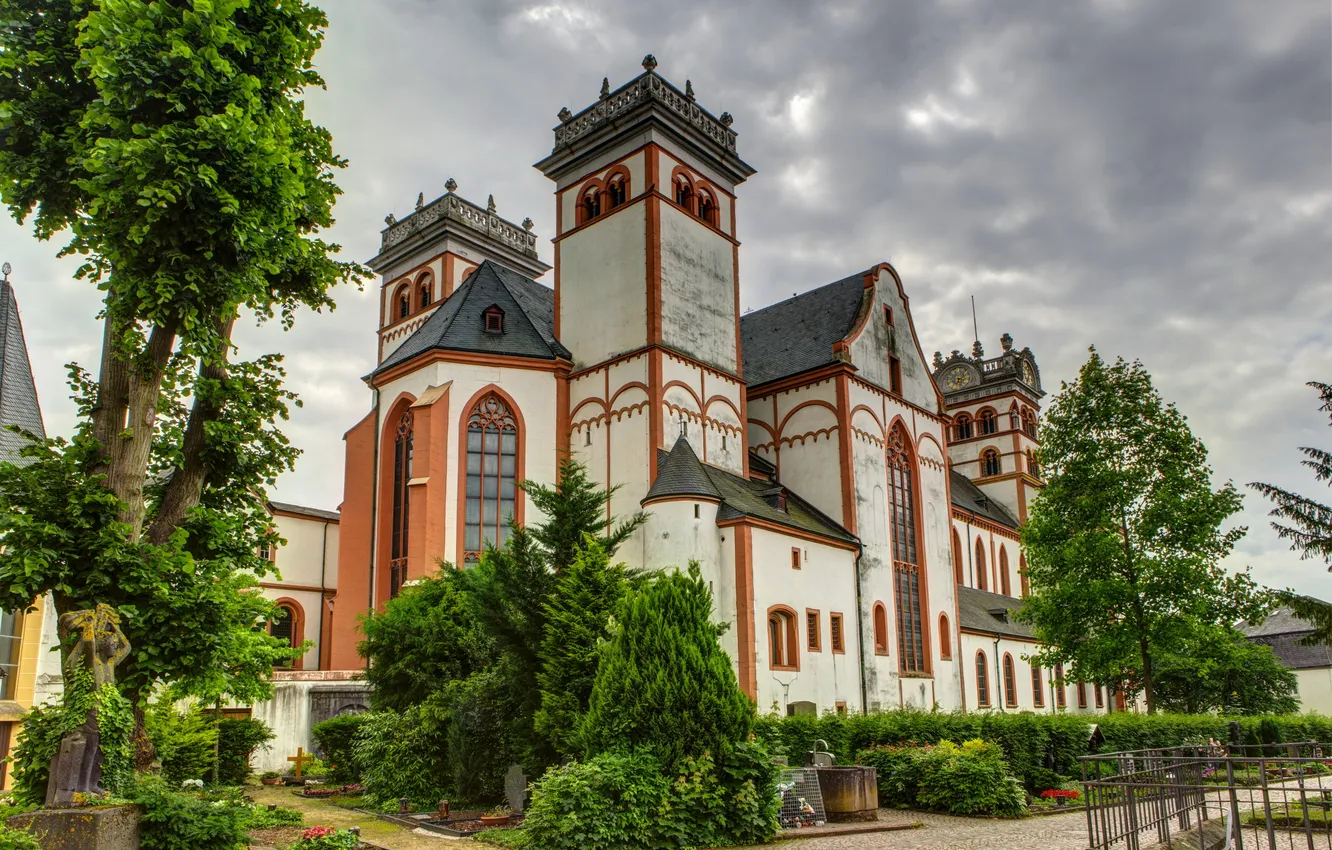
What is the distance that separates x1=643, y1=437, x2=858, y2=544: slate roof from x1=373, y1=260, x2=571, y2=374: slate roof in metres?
6.01

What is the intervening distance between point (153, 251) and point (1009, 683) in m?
36.8


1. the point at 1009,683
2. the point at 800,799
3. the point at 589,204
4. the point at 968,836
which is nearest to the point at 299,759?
the point at 800,799

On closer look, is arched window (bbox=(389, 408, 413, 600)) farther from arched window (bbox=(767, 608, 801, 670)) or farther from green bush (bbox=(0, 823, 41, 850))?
green bush (bbox=(0, 823, 41, 850))

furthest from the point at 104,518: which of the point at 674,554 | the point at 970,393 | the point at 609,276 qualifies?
the point at 970,393

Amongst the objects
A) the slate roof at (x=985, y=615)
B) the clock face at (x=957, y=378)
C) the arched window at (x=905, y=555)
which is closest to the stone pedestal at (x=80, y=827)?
the arched window at (x=905, y=555)

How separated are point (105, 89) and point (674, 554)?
17.7 m

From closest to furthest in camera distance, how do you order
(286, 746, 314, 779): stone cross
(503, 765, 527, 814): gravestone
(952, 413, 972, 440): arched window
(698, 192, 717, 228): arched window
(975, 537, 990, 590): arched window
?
(503, 765, 527, 814): gravestone → (286, 746, 314, 779): stone cross → (698, 192, 717, 228): arched window → (975, 537, 990, 590): arched window → (952, 413, 972, 440): arched window

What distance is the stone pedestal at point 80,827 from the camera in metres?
8.89

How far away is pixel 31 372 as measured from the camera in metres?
23.1

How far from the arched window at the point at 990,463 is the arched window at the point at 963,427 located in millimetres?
1645

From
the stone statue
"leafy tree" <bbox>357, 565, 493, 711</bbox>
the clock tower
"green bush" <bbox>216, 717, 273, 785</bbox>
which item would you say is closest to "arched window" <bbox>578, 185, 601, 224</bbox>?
"leafy tree" <bbox>357, 565, 493, 711</bbox>

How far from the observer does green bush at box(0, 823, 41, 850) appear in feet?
25.9

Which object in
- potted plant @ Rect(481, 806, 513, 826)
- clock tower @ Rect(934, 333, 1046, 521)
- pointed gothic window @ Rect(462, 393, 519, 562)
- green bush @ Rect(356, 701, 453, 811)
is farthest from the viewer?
clock tower @ Rect(934, 333, 1046, 521)

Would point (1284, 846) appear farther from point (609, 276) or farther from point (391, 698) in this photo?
point (609, 276)
